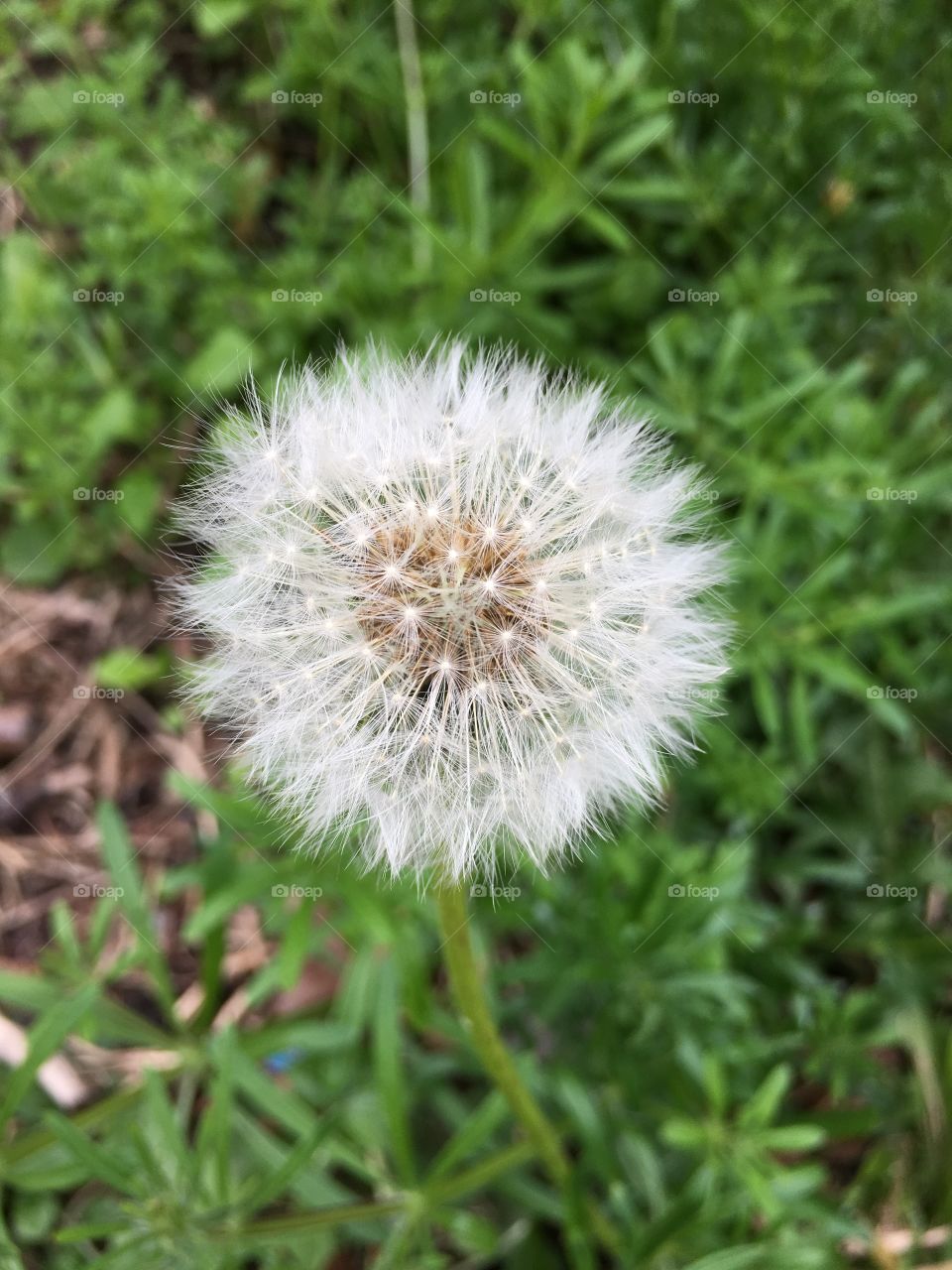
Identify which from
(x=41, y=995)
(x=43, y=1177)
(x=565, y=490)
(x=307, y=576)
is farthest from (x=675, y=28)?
(x=43, y=1177)

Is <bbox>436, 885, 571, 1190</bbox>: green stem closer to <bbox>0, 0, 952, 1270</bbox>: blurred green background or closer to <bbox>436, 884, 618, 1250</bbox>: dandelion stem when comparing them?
<bbox>436, 884, 618, 1250</bbox>: dandelion stem

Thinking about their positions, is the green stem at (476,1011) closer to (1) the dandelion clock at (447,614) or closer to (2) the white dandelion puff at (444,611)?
(1) the dandelion clock at (447,614)

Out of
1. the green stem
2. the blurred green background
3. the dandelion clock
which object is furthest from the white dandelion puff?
the blurred green background

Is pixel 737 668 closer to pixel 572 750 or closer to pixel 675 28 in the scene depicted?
pixel 572 750

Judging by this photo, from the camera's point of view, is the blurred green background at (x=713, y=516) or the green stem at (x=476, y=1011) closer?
the green stem at (x=476, y=1011)

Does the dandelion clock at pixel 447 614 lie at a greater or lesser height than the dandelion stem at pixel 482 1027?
greater

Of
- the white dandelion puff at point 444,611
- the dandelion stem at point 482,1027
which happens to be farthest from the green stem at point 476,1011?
the white dandelion puff at point 444,611
